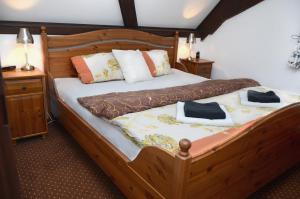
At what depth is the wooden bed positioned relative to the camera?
121 cm

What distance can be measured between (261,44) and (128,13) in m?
1.95

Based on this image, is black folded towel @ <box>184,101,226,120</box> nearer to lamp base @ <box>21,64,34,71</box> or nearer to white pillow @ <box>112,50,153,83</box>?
white pillow @ <box>112,50,153,83</box>

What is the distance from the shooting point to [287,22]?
10.3 ft

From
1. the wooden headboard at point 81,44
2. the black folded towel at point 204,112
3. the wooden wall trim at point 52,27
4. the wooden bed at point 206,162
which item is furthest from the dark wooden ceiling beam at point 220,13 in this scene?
the black folded towel at point 204,112

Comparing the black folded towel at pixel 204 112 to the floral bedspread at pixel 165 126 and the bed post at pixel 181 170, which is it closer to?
the floral bedspread at pixel 165 126

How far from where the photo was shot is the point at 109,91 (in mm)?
2410

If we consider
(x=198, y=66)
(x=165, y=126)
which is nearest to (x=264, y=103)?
(x=165, y=126)

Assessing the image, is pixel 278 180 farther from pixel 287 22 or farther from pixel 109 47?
pixel 109 47

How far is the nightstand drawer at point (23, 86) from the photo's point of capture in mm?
2254

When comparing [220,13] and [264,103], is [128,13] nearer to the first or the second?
[220,13]

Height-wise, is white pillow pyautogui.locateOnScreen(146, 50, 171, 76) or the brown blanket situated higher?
white pillow pyautogui.locateOnScreen(146, 50, 171, 76)

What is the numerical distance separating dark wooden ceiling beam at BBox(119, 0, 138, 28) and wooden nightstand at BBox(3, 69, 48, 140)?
125cm

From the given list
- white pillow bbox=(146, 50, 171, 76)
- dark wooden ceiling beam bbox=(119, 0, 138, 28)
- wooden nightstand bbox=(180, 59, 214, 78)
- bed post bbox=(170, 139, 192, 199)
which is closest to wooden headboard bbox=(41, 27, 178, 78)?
dark wooden ceiling beam bbox=(119, 0, 138, 28)

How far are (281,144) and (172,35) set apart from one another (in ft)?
8.19
